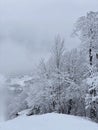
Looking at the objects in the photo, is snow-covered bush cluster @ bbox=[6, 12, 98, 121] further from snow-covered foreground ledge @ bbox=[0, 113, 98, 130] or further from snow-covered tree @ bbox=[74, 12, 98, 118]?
snow-covered foreground ledge @ bbox=[0, 113, 98, 130]

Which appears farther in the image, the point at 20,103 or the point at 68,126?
the point at 20,103

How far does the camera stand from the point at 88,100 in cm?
2736

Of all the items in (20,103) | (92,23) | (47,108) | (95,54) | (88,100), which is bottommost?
(20,103)

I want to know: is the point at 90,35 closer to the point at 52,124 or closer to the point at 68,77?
the point at 68,77

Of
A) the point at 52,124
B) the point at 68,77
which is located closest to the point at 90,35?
the point at 68,77

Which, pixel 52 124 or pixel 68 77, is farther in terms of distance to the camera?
pixel 68 77

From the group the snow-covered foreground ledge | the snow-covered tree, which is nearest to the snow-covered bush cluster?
the snow-covered tree

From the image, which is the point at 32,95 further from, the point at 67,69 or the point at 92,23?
the point at 92,23

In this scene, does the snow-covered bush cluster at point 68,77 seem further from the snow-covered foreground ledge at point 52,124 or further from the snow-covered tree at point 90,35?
the snow-covered foreground ledge at point 52,124

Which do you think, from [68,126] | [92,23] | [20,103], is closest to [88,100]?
[92,23]

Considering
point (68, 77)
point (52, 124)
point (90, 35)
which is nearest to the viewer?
point (52, 124)

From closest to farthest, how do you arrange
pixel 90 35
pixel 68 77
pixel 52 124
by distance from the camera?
pixel 52 124
pixel 90 35
pixel 68 77

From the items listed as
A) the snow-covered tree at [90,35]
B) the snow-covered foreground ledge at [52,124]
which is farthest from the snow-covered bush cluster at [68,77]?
the snow-covered foreground ledge at [52,124]

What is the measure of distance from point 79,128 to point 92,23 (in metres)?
15.8
